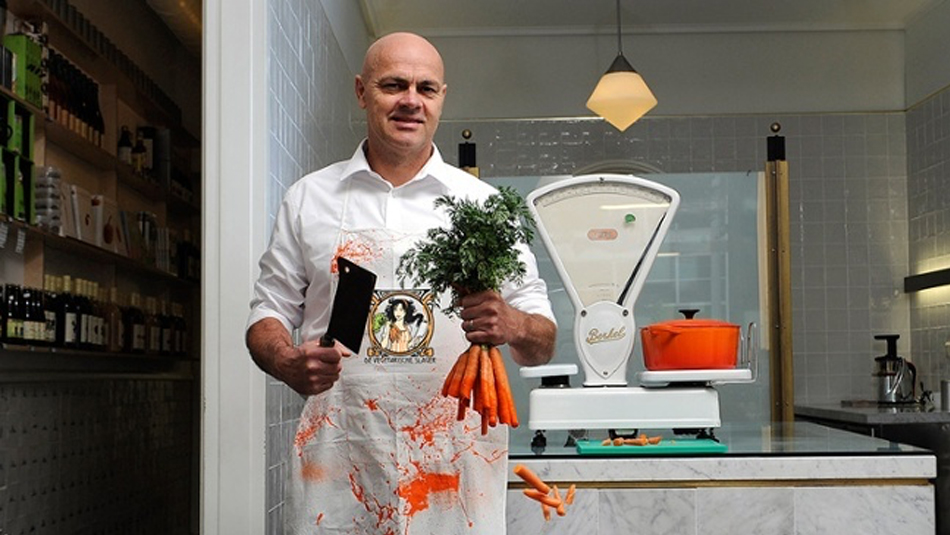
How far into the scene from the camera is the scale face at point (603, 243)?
2963 mm

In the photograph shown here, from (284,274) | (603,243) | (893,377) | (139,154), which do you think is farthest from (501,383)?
(893,377)

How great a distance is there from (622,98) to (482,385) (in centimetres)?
377

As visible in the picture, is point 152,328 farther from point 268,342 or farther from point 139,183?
point 268,342

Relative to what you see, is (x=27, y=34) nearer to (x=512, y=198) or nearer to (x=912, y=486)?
(x=512, y=198)

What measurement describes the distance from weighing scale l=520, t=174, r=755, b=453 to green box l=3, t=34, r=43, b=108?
82.3 inches

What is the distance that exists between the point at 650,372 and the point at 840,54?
15.9ft

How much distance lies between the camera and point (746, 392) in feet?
16.1

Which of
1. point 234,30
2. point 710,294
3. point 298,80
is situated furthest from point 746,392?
point 234,30

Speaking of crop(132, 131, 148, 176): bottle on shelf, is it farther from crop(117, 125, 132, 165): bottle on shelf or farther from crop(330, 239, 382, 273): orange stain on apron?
crop(330, 239, 382, 273): orange stain on apron

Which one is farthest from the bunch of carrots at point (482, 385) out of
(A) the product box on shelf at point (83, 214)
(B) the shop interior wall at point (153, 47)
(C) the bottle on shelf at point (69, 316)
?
(B) the shop interior wall at point (153, 47)

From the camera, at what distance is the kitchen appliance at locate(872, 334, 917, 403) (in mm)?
6336

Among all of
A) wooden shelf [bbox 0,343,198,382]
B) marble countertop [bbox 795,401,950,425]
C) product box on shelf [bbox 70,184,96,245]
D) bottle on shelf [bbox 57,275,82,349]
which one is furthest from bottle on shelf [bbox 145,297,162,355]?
marble countertop [bbox 795,401,950,425]

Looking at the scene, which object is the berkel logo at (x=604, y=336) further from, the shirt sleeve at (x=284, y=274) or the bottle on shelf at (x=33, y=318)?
the bottle on shelf at (x=33, y=318)

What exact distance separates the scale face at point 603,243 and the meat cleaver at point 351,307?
104 cm
